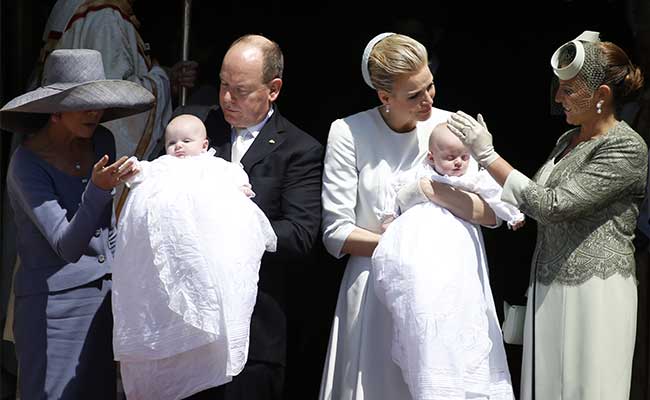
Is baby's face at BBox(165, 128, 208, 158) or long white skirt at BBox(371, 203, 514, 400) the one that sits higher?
baby's face at BBox(165, 128, 208, 158)

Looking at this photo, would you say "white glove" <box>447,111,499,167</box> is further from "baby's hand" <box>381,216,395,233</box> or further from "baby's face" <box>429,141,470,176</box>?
"baby's hand" <box>381,216,395,233</box>

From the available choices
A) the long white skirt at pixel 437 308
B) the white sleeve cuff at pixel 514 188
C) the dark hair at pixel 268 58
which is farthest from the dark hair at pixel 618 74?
the dark hair at pixel 268 58

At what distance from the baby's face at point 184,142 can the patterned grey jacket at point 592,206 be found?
3.98 ft

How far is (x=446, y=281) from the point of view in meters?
4.77

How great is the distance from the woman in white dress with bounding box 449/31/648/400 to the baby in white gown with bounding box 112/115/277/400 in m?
0.93

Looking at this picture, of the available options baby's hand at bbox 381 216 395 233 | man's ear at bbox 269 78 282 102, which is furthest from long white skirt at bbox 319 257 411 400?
man's ear at bbox 269 78 282 102

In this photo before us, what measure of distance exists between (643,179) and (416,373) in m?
1.14

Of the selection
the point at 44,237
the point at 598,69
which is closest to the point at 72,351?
the point at 44,237

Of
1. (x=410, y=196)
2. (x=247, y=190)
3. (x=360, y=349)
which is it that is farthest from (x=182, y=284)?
(x=410, y=196)

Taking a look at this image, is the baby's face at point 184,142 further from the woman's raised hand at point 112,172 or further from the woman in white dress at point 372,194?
the woman in white dress at point 372,194

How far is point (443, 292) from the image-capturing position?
4762 mm

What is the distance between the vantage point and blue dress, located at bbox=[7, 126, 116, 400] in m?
5.03

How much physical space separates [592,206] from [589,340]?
0.50 m

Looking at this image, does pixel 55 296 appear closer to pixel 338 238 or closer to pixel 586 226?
pixel 338 238
